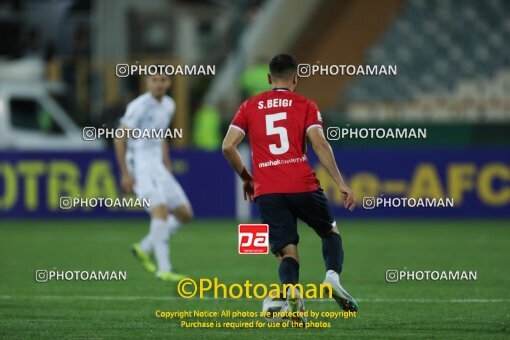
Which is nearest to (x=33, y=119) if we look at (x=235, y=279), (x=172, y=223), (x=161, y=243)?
(x=172, y=223)

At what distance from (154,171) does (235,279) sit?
1.57 meters

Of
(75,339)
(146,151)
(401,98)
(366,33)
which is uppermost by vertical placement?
(366,33)

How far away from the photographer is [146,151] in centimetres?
1334

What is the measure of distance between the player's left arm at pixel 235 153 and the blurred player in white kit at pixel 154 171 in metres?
3.60

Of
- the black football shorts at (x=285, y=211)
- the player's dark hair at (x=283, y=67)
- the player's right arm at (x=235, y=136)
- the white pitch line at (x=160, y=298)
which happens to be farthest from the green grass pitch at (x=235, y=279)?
the player's dark hair at (x=283, y=67)

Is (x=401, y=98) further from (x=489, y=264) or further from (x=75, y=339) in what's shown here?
(x=75, y=339)

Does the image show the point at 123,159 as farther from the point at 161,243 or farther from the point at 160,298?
the point at 160,298

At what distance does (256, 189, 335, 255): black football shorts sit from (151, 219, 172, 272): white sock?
407cm

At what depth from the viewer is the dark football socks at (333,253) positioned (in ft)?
29.8

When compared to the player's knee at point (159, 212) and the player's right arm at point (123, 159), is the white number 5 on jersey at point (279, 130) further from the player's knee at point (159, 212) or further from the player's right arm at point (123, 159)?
the player's knee at point (159, 212)

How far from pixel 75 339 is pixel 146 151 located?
520cm

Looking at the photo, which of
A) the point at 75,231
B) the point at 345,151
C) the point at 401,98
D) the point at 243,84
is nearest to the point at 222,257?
the point at 75,231

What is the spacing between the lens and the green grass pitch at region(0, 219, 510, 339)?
8870 millimetres

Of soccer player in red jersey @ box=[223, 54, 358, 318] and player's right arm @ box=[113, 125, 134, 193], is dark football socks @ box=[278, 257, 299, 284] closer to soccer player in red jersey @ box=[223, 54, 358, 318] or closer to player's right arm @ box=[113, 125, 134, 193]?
soccer player in red jersey @ box=[223, 54, 358, 318]
